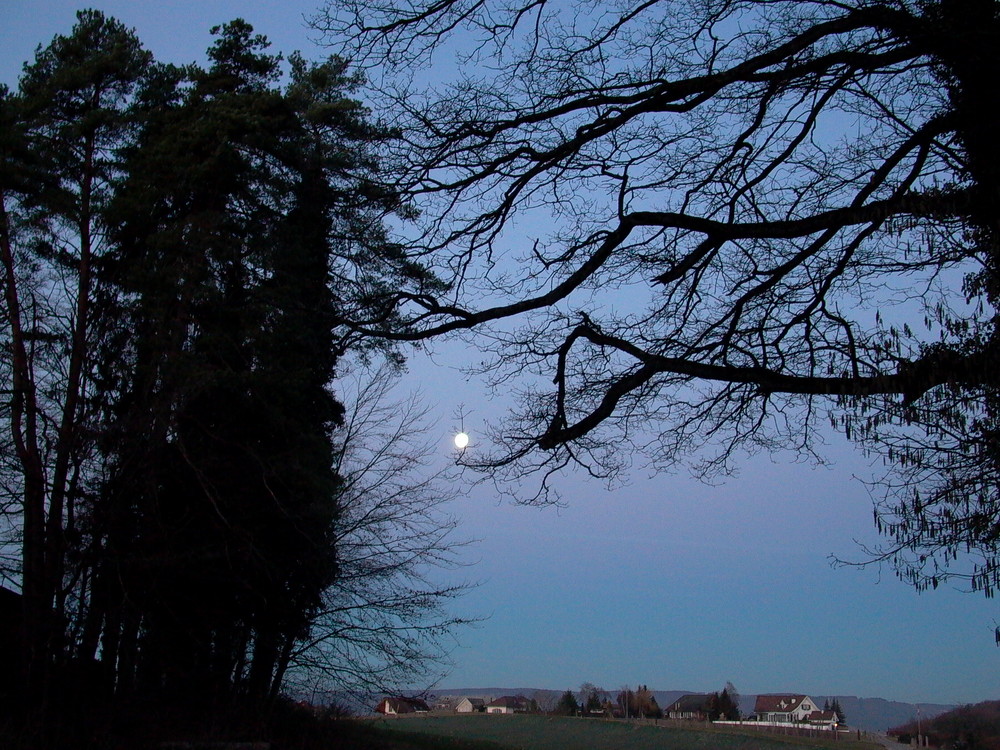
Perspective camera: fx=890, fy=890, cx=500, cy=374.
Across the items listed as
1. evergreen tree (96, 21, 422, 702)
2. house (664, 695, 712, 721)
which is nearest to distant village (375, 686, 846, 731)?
house (664, 695, 712, 721)

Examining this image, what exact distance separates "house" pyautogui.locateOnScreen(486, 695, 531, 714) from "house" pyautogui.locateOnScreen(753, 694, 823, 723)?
31.6ft

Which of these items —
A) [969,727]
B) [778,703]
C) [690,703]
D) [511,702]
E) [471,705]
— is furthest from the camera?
[471,705]

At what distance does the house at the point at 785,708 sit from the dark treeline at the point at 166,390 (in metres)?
8.60

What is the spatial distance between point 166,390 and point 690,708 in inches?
664

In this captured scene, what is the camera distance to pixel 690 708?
76.9 ft

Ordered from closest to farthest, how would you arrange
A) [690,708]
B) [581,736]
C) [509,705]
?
[581,736]
[690,708]
[509,705]

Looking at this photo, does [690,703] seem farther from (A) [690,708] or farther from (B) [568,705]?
(B) [568,705]

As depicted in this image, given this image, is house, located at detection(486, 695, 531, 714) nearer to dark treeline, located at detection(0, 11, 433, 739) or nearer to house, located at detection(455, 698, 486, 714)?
house, located at detection(455, 698, 486, 714)

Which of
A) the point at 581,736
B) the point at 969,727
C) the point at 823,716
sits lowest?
the point at 581,736

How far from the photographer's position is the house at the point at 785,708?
612 inches

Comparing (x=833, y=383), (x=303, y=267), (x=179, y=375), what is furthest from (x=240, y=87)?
(x=833, y=383)

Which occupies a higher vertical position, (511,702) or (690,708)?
(690,708)

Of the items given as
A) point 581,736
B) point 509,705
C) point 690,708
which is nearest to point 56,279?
point 581,736

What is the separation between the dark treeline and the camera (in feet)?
41.2
